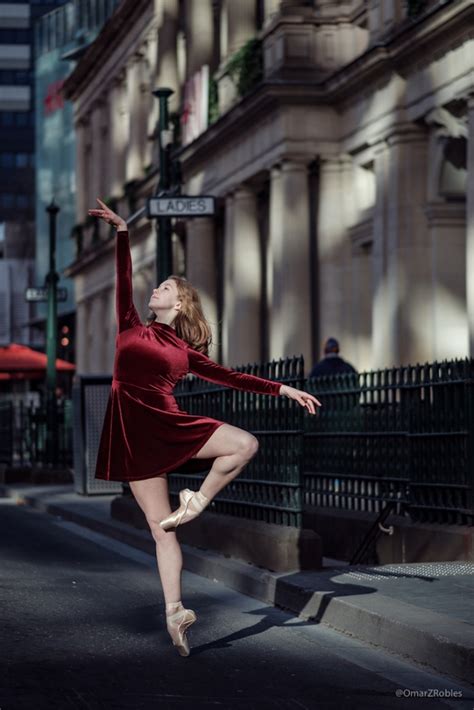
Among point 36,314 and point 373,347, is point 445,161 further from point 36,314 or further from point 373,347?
point 36,314

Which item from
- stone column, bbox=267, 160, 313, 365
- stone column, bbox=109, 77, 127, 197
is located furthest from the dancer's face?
stone column, bbox=109, 77, 127, 197

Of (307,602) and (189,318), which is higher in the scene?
(189,318)

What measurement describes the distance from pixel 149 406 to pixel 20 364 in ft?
101

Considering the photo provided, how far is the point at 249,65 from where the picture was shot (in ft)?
124

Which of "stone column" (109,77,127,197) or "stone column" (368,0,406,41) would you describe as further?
"stone column" (109,77,127,197)

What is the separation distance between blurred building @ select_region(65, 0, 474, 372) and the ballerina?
17.3 metres

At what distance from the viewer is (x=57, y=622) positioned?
10.4m

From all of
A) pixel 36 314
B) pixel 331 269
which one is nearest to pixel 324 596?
pixel 331 269

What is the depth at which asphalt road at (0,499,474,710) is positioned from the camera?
7.82m

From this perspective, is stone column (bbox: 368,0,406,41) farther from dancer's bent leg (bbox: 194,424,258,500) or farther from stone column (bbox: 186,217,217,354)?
dancer's bent leg (bbox: 194,424,258,500)

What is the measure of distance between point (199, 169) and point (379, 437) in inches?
1116

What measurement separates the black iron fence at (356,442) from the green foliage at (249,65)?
2132cm

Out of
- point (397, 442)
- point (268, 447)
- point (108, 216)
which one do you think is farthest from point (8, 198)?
point (108, 216)

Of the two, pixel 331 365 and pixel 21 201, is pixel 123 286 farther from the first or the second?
pixel 21 201
